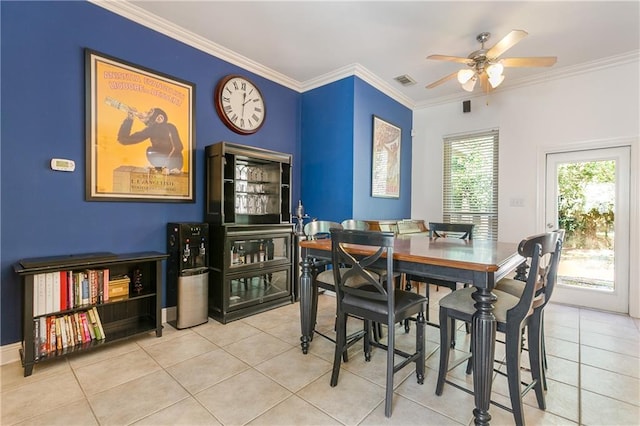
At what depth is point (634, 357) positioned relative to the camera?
240 cm

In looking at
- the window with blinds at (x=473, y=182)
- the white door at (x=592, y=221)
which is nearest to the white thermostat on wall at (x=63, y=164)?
the window with blinds at (x=473, y=182)

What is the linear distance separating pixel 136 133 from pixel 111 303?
1.53 m

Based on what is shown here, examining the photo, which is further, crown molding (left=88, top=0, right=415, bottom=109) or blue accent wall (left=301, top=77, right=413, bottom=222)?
blue accent wall (left=301, top=77, right=413, bottom=222)

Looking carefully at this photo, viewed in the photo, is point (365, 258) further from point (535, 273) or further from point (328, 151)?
point (328, 151)

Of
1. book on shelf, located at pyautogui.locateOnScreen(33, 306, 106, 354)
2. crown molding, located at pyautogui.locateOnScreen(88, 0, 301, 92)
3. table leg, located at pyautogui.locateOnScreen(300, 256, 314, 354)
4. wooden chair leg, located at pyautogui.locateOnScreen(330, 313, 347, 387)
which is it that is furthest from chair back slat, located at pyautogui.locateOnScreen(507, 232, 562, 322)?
crown molding, located at pyautogui.locateOnScreen(88, 0, 301, 92)

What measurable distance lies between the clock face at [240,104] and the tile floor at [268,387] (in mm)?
2397

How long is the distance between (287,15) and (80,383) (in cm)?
337

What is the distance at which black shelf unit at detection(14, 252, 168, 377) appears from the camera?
2033 millimetres

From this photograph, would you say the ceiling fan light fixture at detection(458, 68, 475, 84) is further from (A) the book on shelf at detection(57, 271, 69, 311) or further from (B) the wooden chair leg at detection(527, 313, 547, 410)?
(A) the book on shelf at detection(57, 271, 69, 311)

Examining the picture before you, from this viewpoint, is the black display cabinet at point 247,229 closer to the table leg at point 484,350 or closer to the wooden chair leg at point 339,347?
the wooden chair leg at point 339,347

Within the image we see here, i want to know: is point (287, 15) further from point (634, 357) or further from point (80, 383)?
point (634, 357)

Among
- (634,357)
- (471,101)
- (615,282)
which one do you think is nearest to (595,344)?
(634,357)

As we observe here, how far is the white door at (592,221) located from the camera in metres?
3.55

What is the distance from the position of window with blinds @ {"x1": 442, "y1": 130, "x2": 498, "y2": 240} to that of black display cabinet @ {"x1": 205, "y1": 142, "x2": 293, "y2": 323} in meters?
2.75
